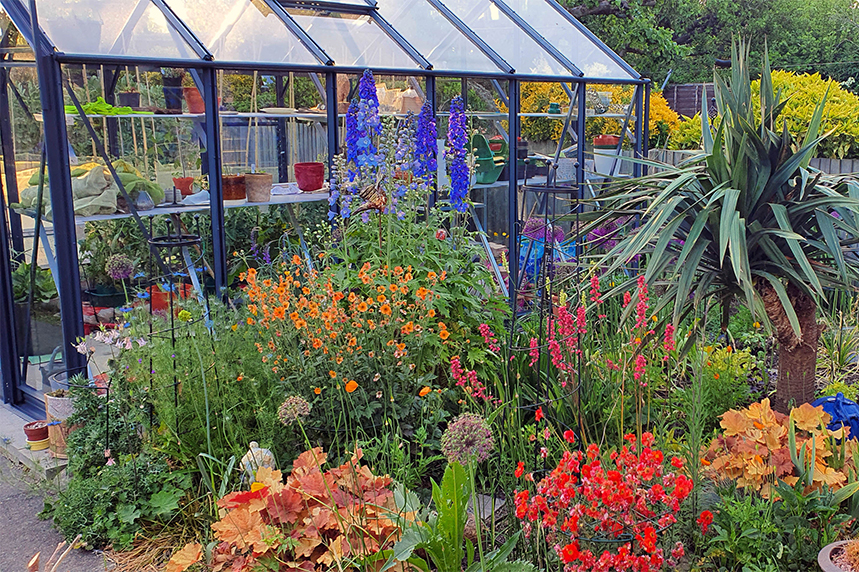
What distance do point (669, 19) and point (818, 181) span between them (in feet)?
45.0

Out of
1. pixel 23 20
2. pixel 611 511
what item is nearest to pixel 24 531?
pixel 611 511

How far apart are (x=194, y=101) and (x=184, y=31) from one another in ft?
1.27

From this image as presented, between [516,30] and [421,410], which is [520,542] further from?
[516,30]

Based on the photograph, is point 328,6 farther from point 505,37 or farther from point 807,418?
point 807,418

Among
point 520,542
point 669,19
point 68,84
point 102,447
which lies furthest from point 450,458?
point 669,19

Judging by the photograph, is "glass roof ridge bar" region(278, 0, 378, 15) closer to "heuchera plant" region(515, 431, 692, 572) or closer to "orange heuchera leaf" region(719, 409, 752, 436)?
"orange heuchera leaf" region(719, 409, 752, 436)

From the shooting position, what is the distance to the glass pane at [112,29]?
3980mm

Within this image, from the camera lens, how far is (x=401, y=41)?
18.4 ft

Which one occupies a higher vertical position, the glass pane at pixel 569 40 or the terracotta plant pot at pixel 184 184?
the glass pane at pixel 569 40

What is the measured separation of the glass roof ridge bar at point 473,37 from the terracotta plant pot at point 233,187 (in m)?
2.17

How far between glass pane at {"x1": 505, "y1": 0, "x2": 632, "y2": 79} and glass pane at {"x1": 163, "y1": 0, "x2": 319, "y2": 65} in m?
2.57

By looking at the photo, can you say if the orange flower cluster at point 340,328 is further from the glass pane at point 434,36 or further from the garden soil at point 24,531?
the glass pane at point 434,36

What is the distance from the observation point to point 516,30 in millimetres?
6520

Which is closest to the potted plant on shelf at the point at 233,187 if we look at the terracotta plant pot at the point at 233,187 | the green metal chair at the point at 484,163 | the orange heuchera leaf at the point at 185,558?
the terracotta plant pot at the point at 233,187
